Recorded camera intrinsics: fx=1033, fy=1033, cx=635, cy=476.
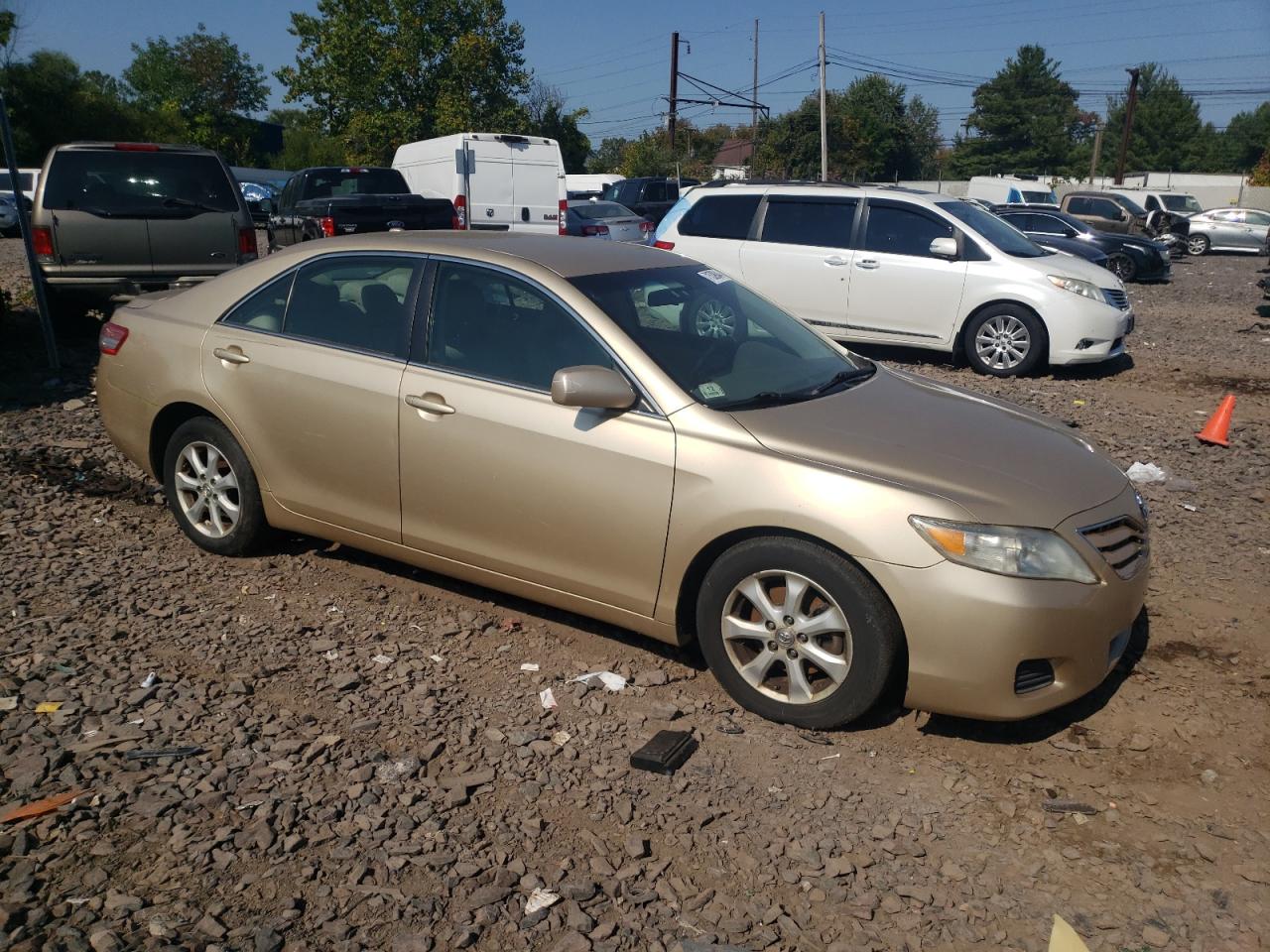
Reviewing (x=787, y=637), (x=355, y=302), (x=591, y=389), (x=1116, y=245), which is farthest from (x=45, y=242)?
(x=1116, y=245)

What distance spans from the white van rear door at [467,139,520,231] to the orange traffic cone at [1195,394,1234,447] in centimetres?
1459

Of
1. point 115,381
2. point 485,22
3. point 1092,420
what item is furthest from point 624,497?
point 485,22

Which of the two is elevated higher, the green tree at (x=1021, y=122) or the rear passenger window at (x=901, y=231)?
the green tree at (x=1021, y=122)

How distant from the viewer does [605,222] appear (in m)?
22.6

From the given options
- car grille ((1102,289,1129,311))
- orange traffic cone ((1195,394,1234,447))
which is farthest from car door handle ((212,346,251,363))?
car grille ((1102,289,1129,311))

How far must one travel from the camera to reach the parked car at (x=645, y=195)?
28688mm

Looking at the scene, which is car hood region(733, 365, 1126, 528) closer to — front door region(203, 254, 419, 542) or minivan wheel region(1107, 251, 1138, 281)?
front door region(203, 254, 419, 542)

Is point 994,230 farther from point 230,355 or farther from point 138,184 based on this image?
point 138,184

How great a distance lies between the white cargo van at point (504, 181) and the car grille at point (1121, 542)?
55.7ft

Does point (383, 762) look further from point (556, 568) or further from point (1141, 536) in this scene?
point (1141, 536)

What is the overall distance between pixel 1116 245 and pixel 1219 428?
15.2 metres

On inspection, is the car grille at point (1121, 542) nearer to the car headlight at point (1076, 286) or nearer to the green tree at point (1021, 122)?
the car headlight at point (1076, 286)

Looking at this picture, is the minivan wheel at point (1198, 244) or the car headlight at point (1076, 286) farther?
the minivan wheel at point (1198, 244)

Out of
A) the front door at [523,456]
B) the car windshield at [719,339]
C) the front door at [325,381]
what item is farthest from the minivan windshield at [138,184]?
the car windshield at [719,339]
